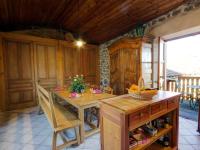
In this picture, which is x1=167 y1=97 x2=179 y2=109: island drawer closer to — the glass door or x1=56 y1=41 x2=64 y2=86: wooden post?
the glass door

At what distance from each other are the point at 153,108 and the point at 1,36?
4.35m

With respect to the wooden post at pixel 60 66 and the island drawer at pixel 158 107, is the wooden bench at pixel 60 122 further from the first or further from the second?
the wooden post at pixel 60 66

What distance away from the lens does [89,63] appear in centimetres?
551

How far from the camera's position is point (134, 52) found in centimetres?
372

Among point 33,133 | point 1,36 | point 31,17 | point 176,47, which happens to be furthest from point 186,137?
point 1,36

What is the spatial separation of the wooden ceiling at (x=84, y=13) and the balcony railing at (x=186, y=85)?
2697 millimetres

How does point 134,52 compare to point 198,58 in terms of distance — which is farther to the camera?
point 198,58

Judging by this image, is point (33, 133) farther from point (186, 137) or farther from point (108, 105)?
point (186, 137)

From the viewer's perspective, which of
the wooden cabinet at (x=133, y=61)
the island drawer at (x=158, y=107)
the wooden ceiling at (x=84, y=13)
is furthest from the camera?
the wooden cabinet at (x=133, y=61)

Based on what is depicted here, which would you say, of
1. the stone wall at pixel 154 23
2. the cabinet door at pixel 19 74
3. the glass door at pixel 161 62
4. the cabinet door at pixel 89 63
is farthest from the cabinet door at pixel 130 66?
the cabinet door at pixel 19 74

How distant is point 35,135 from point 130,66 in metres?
2.91

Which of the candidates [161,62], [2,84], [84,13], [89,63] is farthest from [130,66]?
[2,84]

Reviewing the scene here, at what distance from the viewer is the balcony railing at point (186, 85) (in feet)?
14.9

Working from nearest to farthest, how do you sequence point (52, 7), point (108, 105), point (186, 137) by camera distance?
point (108, 105), point (186, 137), point (52, 7)
